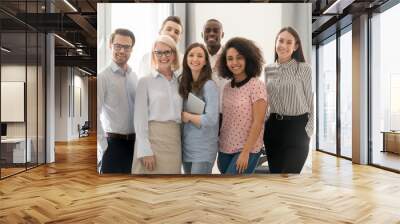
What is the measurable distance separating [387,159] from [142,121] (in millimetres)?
4855

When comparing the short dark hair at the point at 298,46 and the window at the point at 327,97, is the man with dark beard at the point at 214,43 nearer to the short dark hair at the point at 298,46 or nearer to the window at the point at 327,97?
the short dark hair at the point at 298,46

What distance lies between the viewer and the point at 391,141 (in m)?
7.67

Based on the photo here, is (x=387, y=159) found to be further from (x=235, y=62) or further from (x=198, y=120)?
(x=198, y=120)

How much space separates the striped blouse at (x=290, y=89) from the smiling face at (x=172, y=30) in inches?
59.5

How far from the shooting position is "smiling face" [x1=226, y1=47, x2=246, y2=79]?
21.0 feet

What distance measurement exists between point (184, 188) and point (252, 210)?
4.98ft

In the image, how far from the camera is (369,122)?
8414 millimetres

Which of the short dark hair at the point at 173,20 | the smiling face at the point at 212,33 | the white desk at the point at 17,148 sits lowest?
the white desk at the point at 17,148

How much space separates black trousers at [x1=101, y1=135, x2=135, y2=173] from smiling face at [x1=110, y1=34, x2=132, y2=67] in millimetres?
1350

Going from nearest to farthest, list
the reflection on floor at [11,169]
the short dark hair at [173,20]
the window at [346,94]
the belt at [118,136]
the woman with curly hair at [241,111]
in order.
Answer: the woman with curly hair at [241,111] < the belt at [118,136] < the short dark hair at [173,20] < the reflection on floor at [11,169] < the window at [346,94]

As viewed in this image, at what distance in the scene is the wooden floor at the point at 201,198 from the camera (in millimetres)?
4129

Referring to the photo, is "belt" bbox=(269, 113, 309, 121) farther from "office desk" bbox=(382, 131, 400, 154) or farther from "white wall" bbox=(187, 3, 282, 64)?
"office desk" bbox=(382, 131, 400, 154)

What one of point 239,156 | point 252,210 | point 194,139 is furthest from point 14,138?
point 252,210

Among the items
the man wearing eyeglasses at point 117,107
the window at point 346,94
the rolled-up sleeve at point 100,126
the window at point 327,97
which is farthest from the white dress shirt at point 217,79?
the window at point 327,97
